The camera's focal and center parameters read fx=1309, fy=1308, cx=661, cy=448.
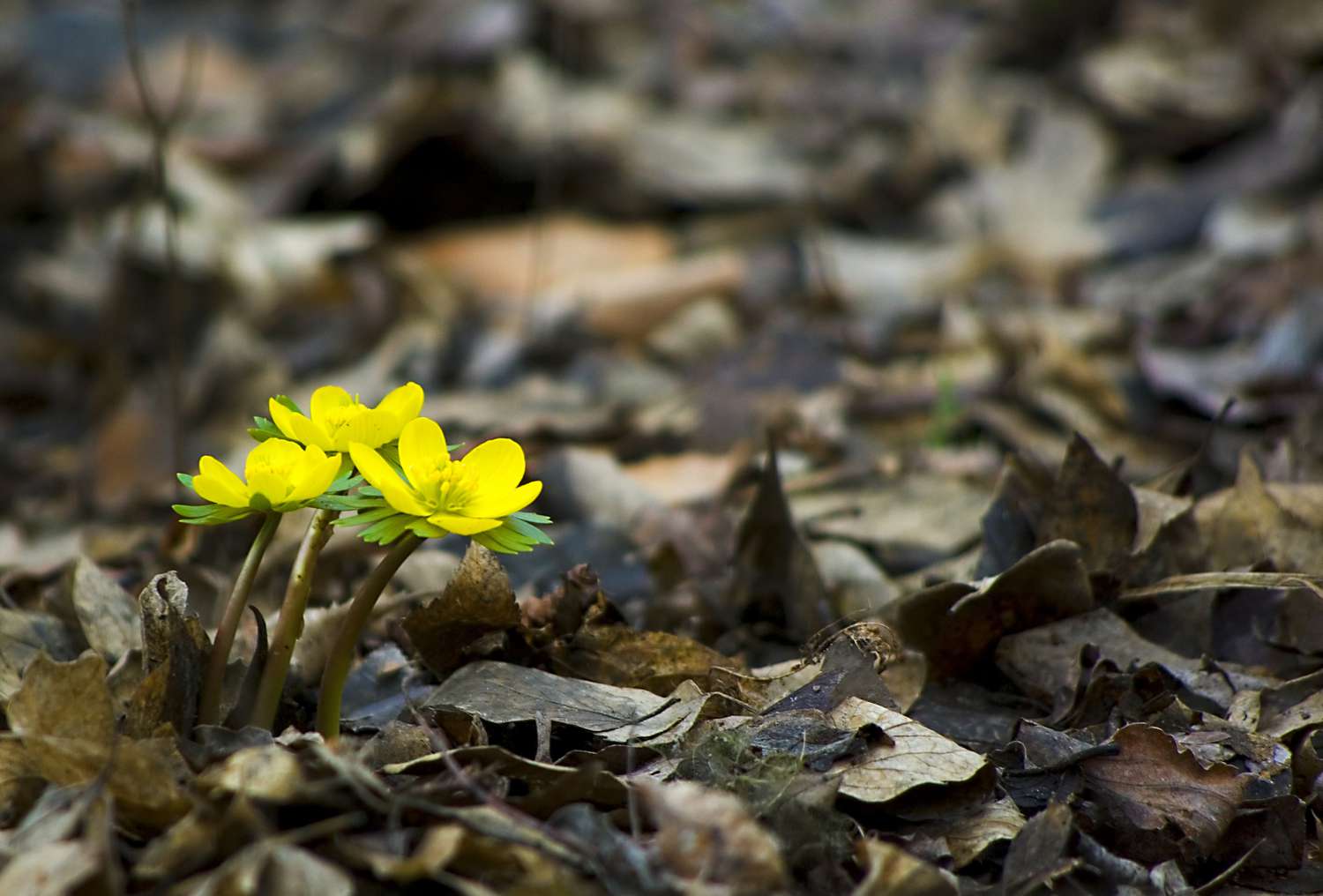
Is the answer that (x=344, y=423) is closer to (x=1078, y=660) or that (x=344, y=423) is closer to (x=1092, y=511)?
(x=1078, y=660)

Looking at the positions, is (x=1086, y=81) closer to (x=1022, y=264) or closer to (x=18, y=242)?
(x=1022, y=264)

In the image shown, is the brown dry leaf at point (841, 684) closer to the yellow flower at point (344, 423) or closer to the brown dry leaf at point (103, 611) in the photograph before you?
the yellow flower at point (344, 423)

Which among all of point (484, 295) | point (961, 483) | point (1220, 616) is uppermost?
point (1220, 616)

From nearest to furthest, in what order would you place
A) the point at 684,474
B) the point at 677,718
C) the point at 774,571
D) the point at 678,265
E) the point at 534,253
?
the point at 677,718 → the point at 774,571 → the point at 684,474 → the point at 678,265 → the point at 534,253

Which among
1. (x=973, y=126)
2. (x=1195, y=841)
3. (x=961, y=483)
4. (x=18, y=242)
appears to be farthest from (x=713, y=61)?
(x=1195, y=841)

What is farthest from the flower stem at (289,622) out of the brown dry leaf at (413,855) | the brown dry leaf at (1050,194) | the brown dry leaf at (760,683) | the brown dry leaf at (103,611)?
the brown dry leaf at (1050,194)

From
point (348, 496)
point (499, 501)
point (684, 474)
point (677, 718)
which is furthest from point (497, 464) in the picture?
point (684, 474)

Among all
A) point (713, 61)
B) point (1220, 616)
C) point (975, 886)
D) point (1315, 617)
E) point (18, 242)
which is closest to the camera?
point (975, 886)

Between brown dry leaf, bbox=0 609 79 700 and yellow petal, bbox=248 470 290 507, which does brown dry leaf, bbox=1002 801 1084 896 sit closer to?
yellow petal, bbox=248 470 290 507
